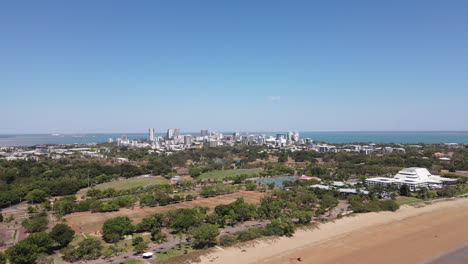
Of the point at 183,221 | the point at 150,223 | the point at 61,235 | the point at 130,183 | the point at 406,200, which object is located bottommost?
the point at 130,183

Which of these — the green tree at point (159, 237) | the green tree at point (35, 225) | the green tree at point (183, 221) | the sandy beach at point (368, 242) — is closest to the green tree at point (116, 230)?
the green tree at point (159, 237)

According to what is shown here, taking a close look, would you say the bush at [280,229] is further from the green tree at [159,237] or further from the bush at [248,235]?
the green tree at [159,237]

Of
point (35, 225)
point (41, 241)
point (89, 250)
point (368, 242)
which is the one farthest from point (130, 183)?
point (368, 242)

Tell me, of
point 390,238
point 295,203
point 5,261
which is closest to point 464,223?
point 390,238

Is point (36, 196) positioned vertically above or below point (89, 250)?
below

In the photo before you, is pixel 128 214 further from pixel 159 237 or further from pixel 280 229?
pixel 280 229
